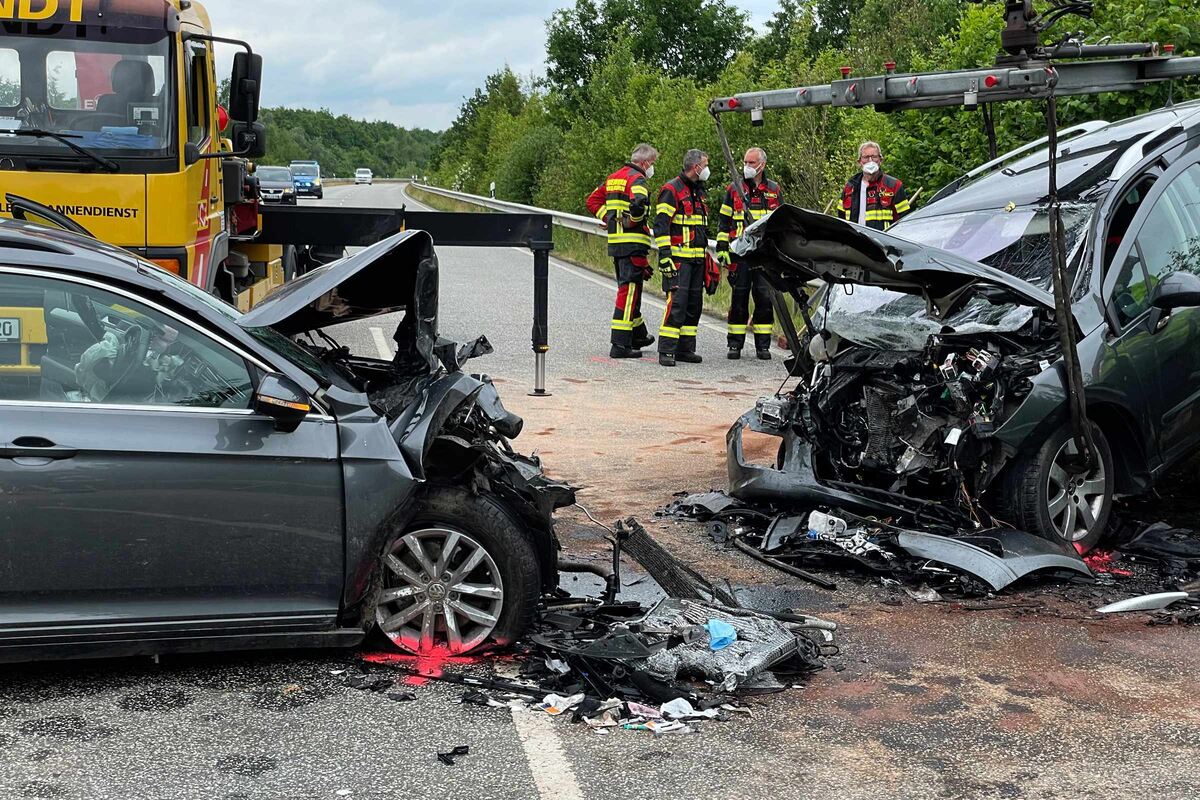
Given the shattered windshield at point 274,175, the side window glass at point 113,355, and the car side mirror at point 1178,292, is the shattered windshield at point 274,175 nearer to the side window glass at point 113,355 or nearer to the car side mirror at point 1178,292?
the car side mirror at point 1178,292

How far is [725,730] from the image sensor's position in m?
4.54

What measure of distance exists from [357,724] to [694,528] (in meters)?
3.07

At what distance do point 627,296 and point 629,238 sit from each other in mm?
576

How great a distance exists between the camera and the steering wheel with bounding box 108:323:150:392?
15.6 feet

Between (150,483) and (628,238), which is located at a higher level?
(628,238)

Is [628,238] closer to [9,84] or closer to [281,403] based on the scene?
[9,84]

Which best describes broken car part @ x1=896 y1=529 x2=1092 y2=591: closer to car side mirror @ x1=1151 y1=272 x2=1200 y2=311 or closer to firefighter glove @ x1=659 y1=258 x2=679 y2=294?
car side mirror @ x1=1151 y1=272 x2=1200 y2=311

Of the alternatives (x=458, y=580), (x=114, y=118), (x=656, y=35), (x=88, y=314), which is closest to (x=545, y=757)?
(x=458, y=580)

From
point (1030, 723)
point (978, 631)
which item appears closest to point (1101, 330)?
point (978, 631)

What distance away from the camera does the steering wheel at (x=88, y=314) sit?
15.5 feet

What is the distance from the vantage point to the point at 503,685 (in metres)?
4.87

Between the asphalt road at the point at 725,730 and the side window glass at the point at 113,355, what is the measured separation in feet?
3.35

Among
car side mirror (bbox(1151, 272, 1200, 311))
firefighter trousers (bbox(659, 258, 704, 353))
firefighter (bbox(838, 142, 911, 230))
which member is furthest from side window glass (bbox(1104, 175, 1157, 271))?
firefighter trousers (bbox(659, 258, 704, 353))

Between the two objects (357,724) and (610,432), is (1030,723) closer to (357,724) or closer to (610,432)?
(357,724)
